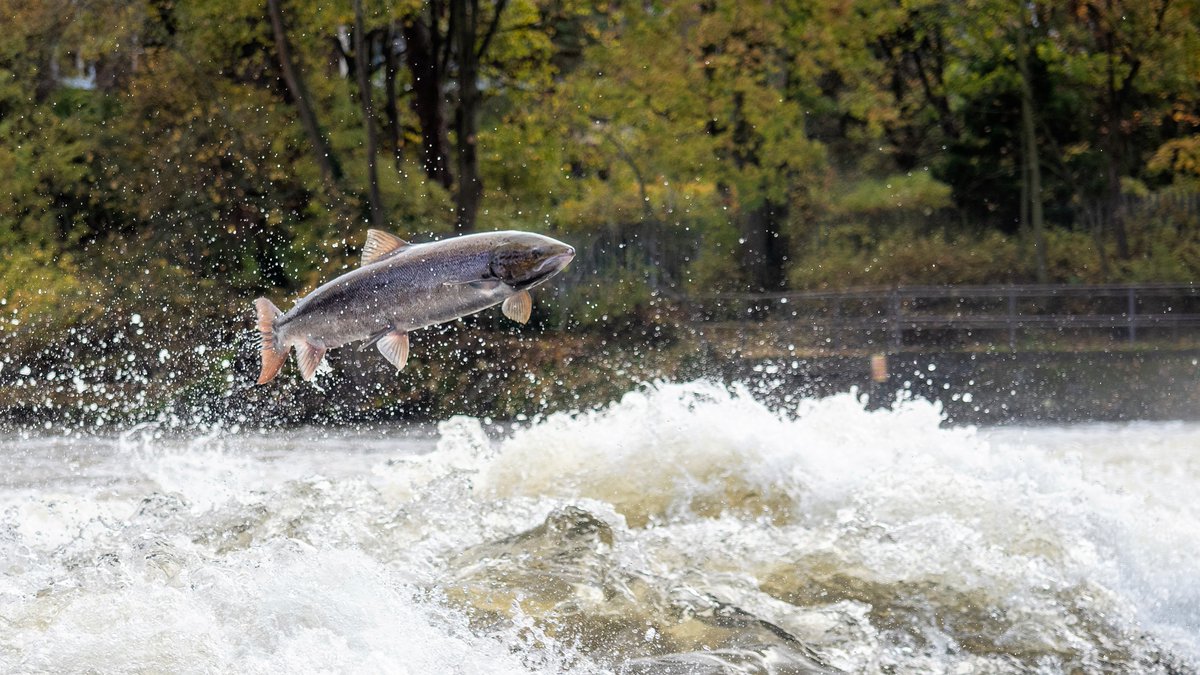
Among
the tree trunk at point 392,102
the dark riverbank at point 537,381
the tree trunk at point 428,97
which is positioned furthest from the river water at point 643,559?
the tree trunk at point 428,97

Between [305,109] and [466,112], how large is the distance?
267cm

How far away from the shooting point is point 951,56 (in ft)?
87.5

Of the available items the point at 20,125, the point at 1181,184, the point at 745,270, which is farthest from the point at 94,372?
the point at 1181,184

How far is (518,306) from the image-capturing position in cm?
462

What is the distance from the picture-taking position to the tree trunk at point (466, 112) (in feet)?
71.2

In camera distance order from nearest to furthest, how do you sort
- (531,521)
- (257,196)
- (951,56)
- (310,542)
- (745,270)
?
(310,542) < (531,521) < (257,196) < (745,270) < (951,56)

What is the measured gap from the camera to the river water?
16.2 feet

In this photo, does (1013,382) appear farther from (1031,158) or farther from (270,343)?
(270,343)

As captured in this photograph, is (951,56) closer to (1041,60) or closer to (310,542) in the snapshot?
(1041,60)

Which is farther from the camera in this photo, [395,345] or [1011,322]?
[1011,322]

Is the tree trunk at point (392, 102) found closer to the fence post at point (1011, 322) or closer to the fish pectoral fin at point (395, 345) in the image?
the fence post at point (1011, 322)

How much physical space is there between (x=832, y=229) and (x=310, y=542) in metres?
20.2

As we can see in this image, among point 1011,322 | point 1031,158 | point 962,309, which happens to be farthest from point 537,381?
point 1031,158

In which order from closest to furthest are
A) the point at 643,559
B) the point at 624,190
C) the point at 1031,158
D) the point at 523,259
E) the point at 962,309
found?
1. the point at 523,259
2. the point at 643,559
3. the point at 962,309
4. the point at 1031,158
5. the point at 624,190
